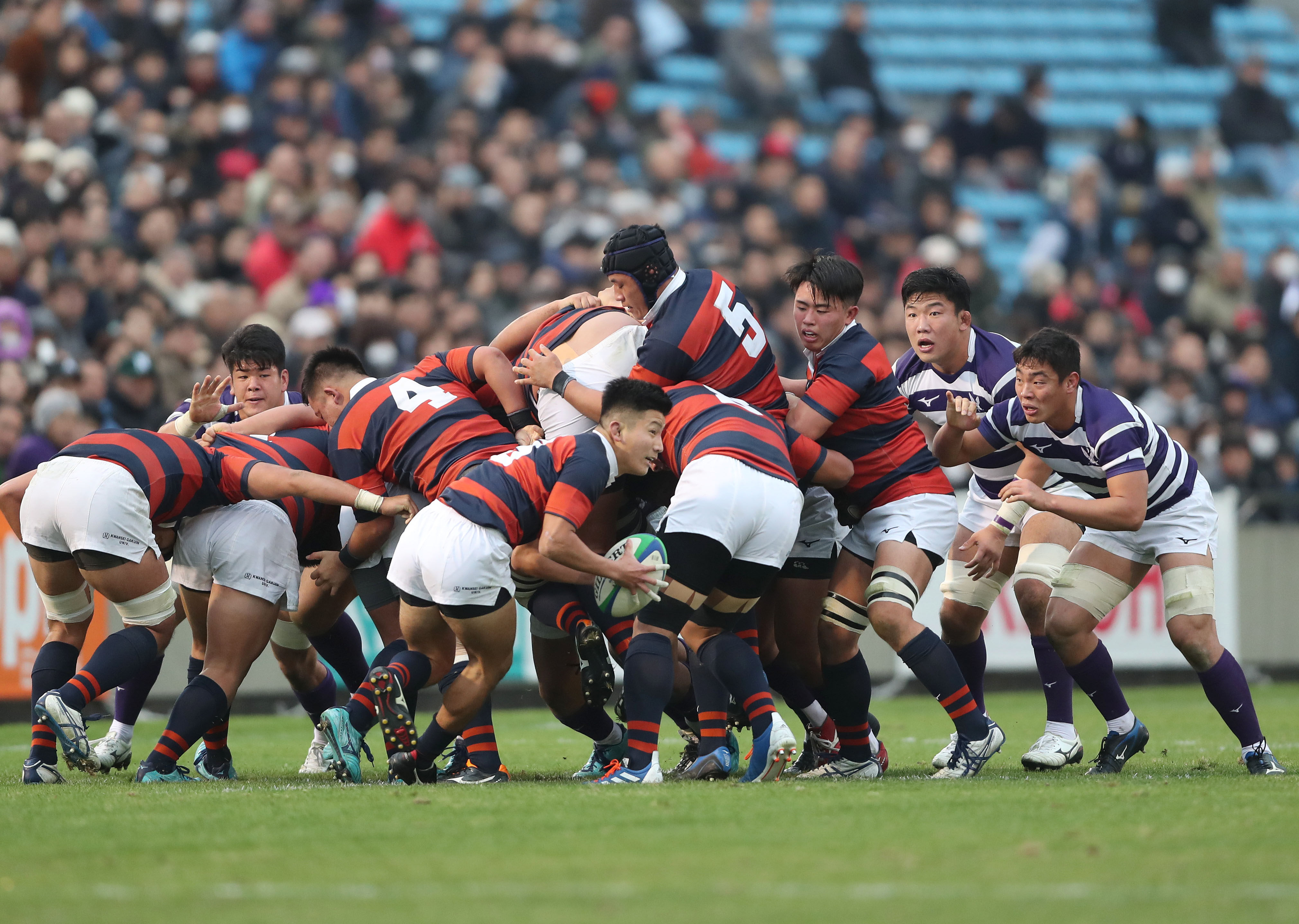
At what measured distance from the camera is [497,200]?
1673 cm

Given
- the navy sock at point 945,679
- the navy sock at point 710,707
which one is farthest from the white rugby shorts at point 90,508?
the navy sock at point 945,679

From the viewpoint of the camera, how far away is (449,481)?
757 centimetres

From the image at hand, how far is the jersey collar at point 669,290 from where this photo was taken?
767 cm

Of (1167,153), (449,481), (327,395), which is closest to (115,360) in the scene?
(327,395)

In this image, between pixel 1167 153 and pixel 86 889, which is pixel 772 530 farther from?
pixel 1167 153

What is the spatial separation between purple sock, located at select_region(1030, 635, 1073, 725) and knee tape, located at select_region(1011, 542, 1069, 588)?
0.31m

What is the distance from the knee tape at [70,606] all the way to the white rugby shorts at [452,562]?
6.61ft

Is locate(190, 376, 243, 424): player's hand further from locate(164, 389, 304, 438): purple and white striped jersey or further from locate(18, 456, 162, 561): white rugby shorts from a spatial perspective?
locate(18, 456, 162, 561): white rugby shorts

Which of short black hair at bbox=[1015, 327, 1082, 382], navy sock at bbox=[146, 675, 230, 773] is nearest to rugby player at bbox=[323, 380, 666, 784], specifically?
navy sock at bbox=[146, 675, 230, 773]

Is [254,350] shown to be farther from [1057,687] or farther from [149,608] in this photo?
[1057,687]

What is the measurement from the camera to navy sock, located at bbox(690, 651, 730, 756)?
723 centimetres

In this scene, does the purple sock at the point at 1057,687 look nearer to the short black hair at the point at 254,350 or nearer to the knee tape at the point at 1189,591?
the knee tape at the point at 1189,591

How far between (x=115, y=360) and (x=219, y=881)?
8347 mm

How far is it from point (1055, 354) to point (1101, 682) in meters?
1.67
